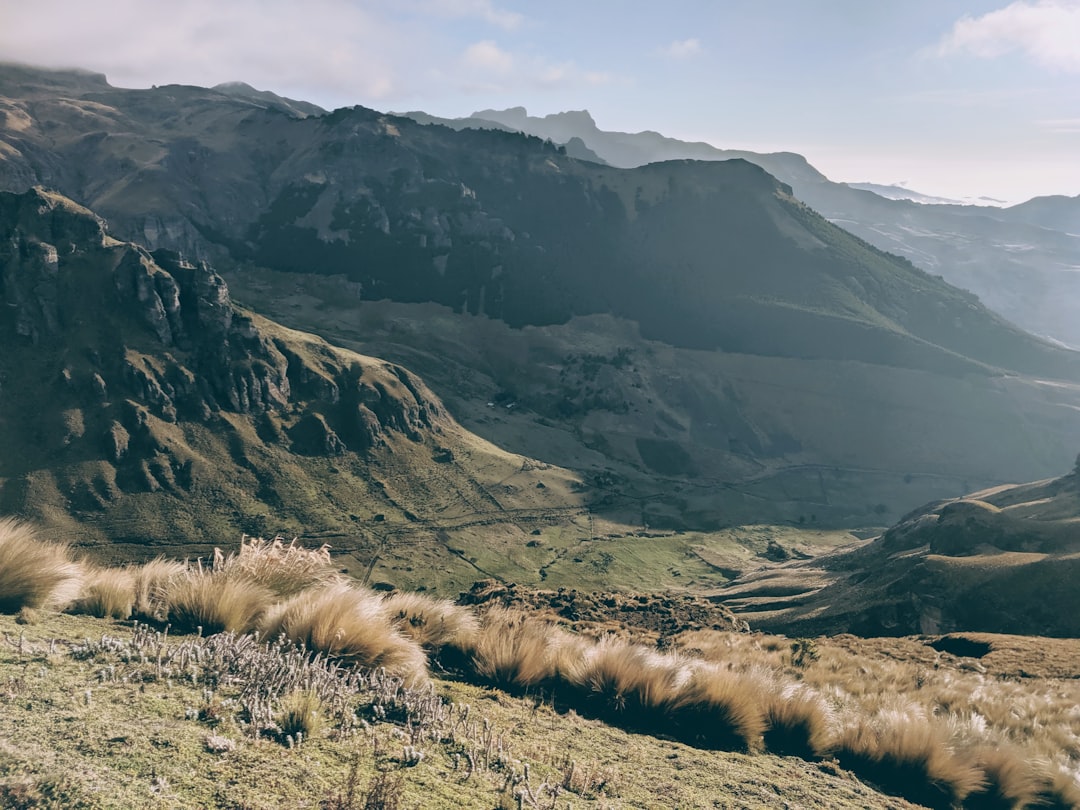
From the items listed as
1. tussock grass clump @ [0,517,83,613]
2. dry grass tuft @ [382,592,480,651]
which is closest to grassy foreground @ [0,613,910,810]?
tussock grass clump @ [0,517,83,613]

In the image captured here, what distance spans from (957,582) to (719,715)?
181 feet

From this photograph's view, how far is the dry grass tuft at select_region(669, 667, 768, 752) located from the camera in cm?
895

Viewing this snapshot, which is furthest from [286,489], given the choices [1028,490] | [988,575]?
[1028,490]

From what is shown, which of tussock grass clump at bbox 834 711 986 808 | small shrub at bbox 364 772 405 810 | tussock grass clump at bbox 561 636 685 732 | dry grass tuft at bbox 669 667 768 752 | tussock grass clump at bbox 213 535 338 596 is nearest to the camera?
small shrub at bbox 364 772 405 810

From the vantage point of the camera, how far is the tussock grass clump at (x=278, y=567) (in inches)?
435

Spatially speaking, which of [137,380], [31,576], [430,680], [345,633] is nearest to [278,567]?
[31,576]

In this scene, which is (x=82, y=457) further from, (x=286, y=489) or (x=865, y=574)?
(x=865, y=574)

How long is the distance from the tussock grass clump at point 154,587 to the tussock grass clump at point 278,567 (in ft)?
2.55

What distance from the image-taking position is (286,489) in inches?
5281

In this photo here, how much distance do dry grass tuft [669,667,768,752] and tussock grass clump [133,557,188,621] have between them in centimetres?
783

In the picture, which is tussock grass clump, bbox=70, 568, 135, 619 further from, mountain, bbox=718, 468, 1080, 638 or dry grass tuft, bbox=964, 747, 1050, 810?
mountain, bbox=718, 468, 1080, 638

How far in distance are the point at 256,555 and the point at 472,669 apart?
4.74m

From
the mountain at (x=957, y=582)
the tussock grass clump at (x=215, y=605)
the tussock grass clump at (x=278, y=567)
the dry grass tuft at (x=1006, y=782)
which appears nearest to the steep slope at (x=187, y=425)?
the mountain at (x=957, y=582)

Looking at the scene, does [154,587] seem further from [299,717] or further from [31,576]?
[299,717]
